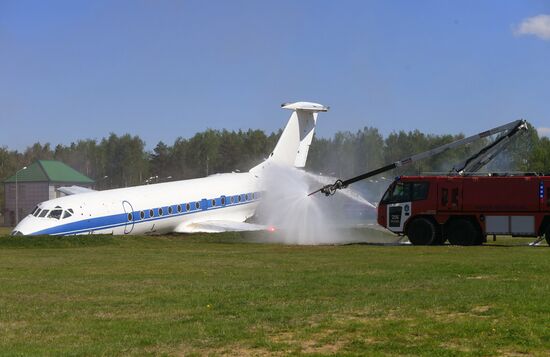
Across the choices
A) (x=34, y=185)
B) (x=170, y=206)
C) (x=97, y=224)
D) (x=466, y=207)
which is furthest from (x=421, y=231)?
(x=34, y=185)

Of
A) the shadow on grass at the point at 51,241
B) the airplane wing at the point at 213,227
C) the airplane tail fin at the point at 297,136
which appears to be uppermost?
the airplane tail fin at the point at 297,136

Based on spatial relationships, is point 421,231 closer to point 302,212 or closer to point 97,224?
point 302,212

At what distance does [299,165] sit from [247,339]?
42.0 m

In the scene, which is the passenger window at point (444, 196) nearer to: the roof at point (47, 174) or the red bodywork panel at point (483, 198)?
the red bodywork panel at point (483, 198)

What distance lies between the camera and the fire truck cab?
1273 inches

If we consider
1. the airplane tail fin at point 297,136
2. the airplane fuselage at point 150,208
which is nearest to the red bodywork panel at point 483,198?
the airplane fuselage at point 150,208

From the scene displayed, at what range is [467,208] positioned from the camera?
3331 centimetres

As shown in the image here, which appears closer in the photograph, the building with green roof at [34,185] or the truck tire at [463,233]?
the truck tire at [463,233]

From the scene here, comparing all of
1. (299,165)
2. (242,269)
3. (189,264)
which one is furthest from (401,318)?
(299,165)

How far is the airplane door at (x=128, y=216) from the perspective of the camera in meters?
39.8

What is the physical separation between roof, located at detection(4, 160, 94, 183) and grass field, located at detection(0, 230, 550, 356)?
339 feet

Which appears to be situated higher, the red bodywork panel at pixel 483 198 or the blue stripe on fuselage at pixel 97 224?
the red bodywork panel at pixel 483 198

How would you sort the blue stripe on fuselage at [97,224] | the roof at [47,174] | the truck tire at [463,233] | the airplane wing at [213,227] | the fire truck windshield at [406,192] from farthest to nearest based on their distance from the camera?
the roof at [47,174] < the airplane wing at [213,227] < the blue stripe on fuselage at [97,224] < the fire truck windshield at [406,192] < the truck tire at [463,233]

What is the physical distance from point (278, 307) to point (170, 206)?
29.1 metres
